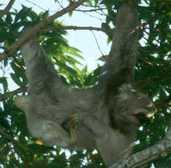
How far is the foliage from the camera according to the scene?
16.7 feet

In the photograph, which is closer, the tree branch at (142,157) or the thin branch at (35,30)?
the tree branch at (142,157)

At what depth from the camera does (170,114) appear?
5312 millimetres

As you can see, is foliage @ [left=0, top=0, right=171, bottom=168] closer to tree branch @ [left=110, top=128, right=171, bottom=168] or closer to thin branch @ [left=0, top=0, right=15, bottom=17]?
thin branch @ [left=0, top=0, right=15, bottom=17]

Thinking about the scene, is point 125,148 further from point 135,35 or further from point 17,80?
point 17,80

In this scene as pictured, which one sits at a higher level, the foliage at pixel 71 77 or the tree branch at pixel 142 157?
the foliage at pixel 71 77

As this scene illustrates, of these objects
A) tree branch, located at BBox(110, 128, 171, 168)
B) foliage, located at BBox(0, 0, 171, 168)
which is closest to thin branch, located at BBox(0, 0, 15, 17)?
foliage, located at BBox(0, 0, 171, 168)

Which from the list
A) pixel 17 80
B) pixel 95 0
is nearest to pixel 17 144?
pixel 17 80

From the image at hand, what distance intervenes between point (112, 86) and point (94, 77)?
877mm

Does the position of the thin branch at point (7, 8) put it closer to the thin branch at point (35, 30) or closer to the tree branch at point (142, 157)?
the thin branch at point (35, 30)

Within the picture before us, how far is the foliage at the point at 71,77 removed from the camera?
5.10m

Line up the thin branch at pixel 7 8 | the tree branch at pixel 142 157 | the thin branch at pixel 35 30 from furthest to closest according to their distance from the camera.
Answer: the thin branch at pixel 7 8, the thin branch at pixel 35 30, the tree branch at pixel 142 157

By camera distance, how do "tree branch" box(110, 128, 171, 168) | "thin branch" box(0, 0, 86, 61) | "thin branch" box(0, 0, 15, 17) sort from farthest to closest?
"thin branch" box(0, 0, 15, 17)
"thin branch" box(0, 0, 86, 61)
"tree branch" box(110, 128, 171, 168)

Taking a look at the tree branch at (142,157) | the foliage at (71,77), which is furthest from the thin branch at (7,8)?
the tree branch at (142,157)

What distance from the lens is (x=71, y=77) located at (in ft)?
19.0
